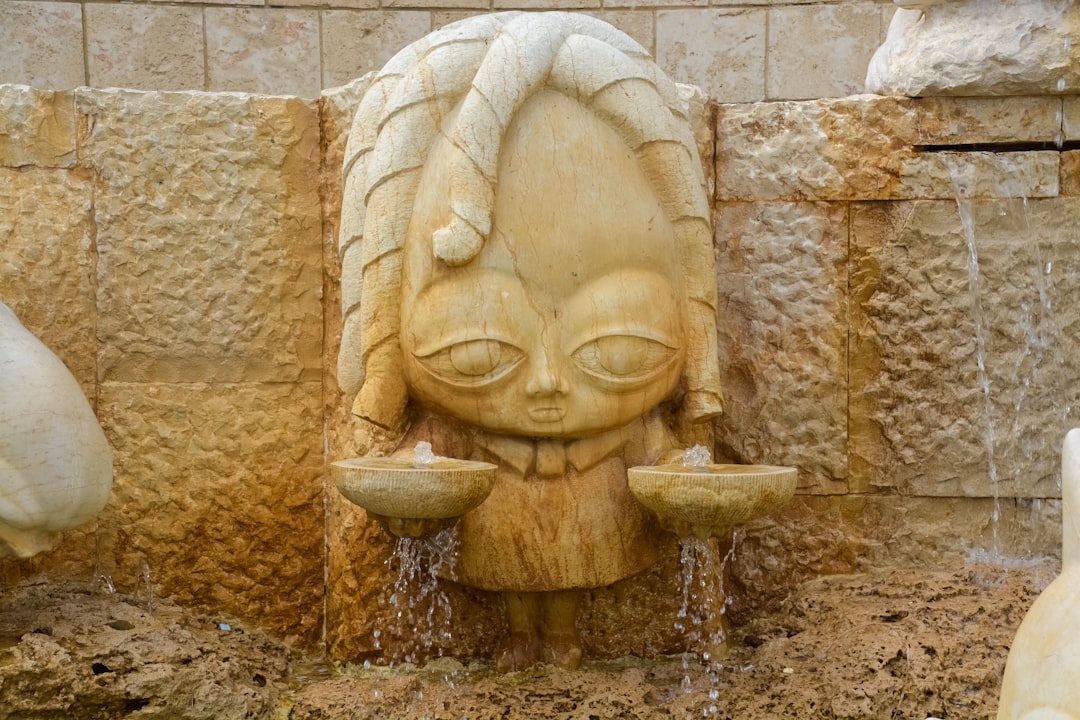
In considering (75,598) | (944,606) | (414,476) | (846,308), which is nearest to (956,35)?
(846,308)

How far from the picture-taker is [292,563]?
12.0 ft

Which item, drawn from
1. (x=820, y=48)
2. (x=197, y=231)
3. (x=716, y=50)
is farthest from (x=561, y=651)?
(x=820, y=48)

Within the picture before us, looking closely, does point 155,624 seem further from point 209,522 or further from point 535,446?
point 535,446

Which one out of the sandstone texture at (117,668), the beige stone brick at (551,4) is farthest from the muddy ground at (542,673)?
the beige stone brick at (551,4)

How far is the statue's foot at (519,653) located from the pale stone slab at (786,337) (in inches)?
30.7

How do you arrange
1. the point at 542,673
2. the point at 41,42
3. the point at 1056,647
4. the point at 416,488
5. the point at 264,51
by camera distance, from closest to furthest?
the point at 1056,647 < the point at 416,488 < the point at 542,673 < the point at 41,42 < the point at 264,51

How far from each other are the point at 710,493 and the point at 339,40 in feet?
12.1

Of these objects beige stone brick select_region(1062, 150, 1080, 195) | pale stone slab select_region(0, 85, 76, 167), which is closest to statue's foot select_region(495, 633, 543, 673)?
pale stone slab select_region(0, 85, 76, 167)

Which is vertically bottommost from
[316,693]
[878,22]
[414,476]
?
[316,693]

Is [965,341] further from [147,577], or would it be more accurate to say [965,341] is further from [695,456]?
[147,577]

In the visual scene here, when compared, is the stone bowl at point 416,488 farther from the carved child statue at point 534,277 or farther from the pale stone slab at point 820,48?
the pale stone slab at point 820,48

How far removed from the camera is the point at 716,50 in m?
5.95

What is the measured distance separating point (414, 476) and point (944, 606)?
4.72 ft

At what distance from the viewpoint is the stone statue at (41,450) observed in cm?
293
